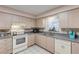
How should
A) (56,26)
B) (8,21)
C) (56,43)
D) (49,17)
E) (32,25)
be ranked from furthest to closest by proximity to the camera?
(32,25) < (49,17) < (56,26) < (8,21) < (56,43)

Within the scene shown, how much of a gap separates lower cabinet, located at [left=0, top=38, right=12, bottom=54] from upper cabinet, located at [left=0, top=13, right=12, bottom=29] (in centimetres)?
68

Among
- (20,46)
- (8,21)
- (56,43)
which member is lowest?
(20,46)

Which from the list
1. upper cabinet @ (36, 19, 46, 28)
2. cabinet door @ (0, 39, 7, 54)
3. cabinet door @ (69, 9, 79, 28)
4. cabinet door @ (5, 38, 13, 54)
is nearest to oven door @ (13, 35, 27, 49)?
cabinet door @ (5, 38, 13, 54)

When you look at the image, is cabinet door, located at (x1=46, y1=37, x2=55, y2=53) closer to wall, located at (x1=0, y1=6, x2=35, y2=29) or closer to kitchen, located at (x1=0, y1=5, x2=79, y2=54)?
kitchen, located at (x1=0, y1=5, x2=79, y2=54)

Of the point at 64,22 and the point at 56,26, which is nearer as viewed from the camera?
the point at 64,22

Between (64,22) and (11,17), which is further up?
(11,17)

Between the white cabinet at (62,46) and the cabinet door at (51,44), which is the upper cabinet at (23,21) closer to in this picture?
the cabinet door at (51,44)

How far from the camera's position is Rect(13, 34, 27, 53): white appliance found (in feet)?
9.39

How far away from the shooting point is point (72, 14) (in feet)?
7.78

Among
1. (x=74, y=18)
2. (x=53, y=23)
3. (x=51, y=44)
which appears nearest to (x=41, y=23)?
(x=53, y=23)

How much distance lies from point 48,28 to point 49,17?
0.65 metres
